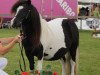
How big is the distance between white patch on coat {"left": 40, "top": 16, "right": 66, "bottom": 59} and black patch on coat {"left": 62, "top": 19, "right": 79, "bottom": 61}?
0.14 meters

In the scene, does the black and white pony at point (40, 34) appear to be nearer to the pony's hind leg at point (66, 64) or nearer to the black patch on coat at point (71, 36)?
the black patch on coat at point (71, 36)

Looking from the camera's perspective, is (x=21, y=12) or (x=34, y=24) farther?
(x=34, y=24)

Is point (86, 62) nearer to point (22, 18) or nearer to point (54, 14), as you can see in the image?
point (22, 18)

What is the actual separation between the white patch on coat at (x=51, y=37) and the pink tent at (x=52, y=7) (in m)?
16.9

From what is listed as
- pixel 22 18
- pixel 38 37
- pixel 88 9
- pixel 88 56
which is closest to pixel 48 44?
pixel 38 37

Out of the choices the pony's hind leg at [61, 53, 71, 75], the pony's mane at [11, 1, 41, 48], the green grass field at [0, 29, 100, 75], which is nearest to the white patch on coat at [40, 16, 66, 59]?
the pony's mane at [11, 1, 41, 48]

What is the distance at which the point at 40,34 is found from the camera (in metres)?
7.20

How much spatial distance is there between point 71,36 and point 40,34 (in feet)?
4.07

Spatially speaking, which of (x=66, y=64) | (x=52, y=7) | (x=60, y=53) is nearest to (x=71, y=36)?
(x=60, y=53)

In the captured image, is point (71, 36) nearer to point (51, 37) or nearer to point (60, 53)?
point (60, 53)

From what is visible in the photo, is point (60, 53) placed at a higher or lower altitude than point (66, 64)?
higher

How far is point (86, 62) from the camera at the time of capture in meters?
11.8

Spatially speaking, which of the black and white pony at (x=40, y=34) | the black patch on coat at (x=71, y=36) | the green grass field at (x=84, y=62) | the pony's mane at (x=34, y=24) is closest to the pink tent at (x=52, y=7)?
the green grass field at (x=84, y=62)

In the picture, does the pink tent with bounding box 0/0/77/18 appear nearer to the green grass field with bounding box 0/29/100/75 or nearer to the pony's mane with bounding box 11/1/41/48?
the green grass field with bounding box 0/29/100/75
